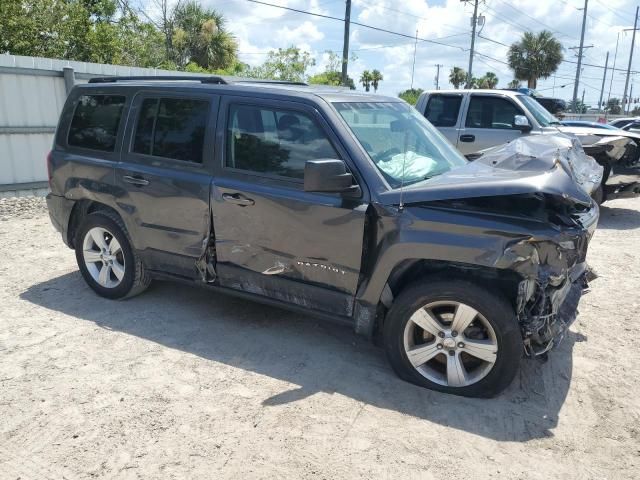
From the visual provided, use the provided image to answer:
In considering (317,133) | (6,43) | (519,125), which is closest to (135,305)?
(317,133)

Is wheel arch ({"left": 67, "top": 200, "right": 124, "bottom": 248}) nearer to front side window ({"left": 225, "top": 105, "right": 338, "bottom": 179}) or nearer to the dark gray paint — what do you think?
the dark gray paint

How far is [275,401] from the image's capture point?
3393 mm

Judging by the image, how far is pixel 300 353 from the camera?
4047 millimetres

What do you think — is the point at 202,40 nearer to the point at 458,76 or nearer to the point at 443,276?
the point at 443,276

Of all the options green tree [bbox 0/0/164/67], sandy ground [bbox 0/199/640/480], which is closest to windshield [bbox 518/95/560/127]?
sandy ground [bbox 0/199/640/480]

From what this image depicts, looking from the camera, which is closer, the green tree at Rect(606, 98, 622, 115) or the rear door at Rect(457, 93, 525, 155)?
the rear door at Rect(457, 93, 525, 155)

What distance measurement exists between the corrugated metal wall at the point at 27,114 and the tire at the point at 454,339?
7.90 m

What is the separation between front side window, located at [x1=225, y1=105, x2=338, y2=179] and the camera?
12.4 ft

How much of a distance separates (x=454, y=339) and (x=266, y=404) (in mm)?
1235

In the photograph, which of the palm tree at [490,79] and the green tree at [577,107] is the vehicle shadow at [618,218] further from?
the palm tree at [490,79]

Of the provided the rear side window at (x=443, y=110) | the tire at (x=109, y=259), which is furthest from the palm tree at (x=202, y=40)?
the tire at (x=109, y=259)

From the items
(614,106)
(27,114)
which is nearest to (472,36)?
(27,114)

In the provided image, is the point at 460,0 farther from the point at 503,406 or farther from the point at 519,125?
the point at 503,406

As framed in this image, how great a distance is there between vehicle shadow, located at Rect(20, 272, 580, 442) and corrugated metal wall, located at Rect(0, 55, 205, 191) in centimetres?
453
